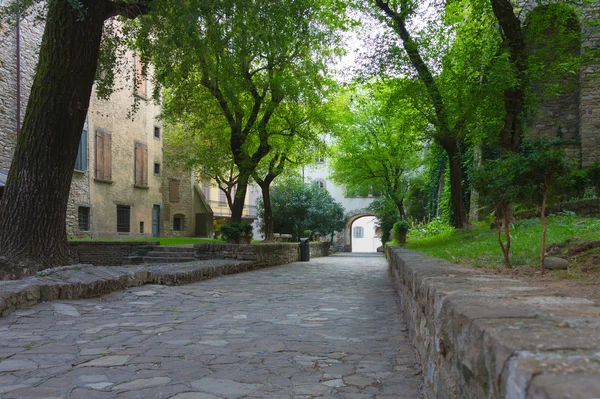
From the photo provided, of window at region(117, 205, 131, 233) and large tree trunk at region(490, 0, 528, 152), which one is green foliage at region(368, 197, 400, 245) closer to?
window at region(117, 205, 131, 233)

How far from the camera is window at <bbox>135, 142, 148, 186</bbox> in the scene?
2306cm

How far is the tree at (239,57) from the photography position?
8422mm

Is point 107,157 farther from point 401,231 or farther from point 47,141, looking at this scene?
point 47,141

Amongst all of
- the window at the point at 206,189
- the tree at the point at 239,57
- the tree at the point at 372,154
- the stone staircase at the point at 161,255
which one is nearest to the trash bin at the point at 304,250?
the tree at the point at 239,57

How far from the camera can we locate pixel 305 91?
15.9m

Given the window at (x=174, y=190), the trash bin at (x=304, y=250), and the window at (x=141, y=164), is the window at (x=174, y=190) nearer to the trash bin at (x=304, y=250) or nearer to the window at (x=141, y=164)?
the window at (x=141, y=164)

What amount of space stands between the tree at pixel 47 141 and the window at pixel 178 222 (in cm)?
2002

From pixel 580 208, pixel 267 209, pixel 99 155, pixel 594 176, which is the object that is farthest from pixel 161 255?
pixel 594 176

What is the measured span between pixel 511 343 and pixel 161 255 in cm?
1428

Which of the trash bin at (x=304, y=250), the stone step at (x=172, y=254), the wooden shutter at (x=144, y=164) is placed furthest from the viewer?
the wooden shutter at (x=144, y=164)

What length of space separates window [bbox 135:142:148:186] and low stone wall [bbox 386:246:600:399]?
22423 millimetres

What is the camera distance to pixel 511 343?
1153 millimetres

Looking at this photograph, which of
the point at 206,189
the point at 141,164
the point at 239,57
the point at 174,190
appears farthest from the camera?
the point at 206,189

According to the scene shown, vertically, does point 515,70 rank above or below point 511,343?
above
